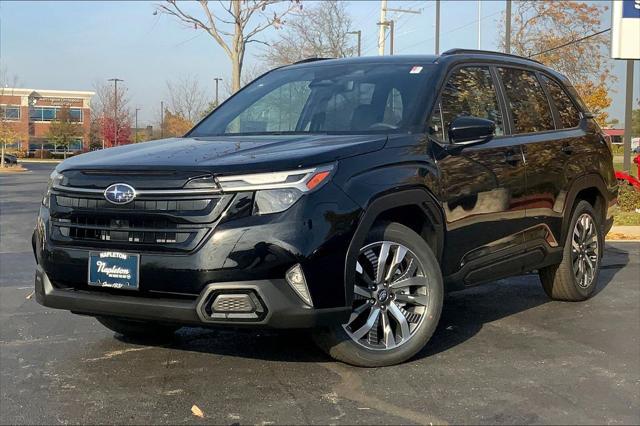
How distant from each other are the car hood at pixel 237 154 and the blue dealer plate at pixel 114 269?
47 centimetres

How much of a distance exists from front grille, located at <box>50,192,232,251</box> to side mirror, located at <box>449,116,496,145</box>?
167cm

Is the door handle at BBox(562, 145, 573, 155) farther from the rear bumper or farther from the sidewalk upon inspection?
the sidewalk

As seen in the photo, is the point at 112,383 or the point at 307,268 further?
the point at 112,383

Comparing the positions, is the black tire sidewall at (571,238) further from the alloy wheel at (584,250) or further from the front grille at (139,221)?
the front grille at (139,221)

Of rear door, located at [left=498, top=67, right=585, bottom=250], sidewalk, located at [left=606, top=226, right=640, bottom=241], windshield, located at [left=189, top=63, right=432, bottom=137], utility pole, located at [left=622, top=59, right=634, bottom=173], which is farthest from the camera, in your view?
utility pole, located at [left=622, top=59, right=634, bottom=173]

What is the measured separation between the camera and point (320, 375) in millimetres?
4086

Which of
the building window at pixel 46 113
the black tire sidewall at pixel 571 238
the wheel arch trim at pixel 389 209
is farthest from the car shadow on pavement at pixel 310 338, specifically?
the building window at pixel 46 113

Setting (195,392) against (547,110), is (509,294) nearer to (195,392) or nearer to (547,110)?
(547,110)

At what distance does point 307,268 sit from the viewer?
365cm

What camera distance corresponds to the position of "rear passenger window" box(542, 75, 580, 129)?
20.0 ft

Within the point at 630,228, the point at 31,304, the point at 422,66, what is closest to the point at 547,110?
the point at 422,66

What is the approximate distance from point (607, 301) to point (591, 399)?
275cm

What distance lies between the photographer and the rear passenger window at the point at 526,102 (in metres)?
5.49

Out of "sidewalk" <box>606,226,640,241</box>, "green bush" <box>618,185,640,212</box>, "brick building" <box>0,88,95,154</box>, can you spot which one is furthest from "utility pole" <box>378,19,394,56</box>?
"brick building" <box>0,88,95,154</box>
